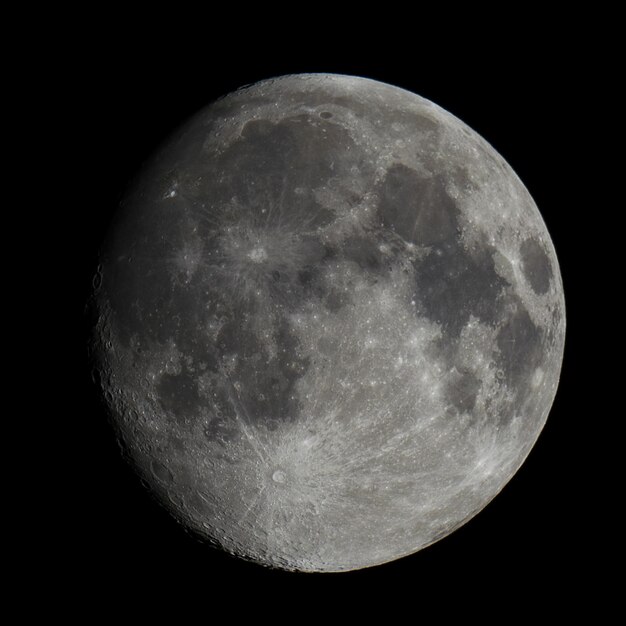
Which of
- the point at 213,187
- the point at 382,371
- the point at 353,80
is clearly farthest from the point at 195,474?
the point at 353,80

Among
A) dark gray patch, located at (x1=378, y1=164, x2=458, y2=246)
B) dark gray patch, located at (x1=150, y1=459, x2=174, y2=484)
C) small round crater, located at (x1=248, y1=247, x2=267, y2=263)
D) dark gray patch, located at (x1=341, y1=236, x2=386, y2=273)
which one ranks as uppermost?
dark gray patch, located at (x1=378, y1=164, x2=458, y2=246)

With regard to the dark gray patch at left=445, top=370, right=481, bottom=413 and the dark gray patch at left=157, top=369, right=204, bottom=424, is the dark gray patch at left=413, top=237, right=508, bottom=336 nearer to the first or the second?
the dark gray patch at left=445, top=370, right=481, bottom=413

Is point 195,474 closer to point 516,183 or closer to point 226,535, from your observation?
point 226,535

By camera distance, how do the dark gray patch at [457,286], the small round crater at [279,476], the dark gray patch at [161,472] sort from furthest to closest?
1. the dark gray patch at [161,472]
2. the small round crater at [279,476]
3. the dark gray patch at [457,286]

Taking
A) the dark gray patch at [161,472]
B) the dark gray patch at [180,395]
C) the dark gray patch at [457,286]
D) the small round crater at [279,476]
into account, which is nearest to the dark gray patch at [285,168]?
the dark gray patch at [457,286]

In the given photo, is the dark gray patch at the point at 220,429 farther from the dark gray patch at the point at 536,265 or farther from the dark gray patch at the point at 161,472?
the dark gray patch at the point at 536,265

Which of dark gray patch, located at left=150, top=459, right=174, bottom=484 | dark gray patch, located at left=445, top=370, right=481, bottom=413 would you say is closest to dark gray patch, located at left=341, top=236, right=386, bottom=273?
dark gray patch, located at left=445, top=370, right=481, bottom=413
